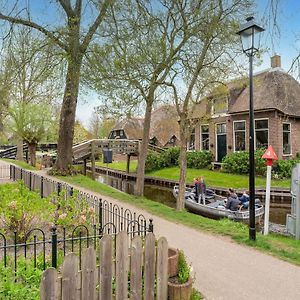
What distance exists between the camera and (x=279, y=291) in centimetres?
496

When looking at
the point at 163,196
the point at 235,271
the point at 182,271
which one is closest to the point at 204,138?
the point at 163,196

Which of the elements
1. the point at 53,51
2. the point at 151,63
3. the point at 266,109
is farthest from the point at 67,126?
the point at 266,109

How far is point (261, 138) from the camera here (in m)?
25.1

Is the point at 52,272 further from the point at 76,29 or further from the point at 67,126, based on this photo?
the point at 67,126

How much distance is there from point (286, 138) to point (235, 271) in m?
21.7

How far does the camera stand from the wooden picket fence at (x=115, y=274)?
3.23 meters

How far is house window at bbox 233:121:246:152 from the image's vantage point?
26.4 meters

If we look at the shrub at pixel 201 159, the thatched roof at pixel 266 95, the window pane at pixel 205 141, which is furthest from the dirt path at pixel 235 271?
the window pane at pixel 205 141

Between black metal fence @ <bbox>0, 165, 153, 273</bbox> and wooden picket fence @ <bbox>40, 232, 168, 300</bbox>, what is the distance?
1.89 feet

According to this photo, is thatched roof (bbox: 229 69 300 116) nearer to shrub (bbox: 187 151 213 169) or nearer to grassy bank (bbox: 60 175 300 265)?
shrub (bbox: 187 151 213 169)

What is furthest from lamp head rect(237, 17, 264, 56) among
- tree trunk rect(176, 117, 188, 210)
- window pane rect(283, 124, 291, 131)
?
window pane rect(283, 124, 291, 131)

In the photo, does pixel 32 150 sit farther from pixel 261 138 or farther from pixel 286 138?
pixel 286 138

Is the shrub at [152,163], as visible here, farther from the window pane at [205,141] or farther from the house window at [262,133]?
the house window at [262,133]

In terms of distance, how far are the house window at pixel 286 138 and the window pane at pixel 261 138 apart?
54.8 inches
